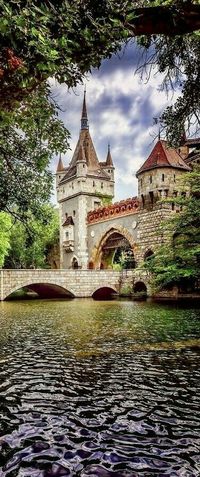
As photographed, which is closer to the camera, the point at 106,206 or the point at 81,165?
the point at 106,206

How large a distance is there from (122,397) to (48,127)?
473cm

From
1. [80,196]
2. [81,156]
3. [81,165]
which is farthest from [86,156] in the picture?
[80,196]

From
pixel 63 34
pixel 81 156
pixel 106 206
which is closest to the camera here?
pixel 63 34

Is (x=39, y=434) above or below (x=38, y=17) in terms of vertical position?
below

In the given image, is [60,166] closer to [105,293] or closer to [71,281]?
[105,293]

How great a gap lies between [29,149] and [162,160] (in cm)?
2373

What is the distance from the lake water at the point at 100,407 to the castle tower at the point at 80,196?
112 feet

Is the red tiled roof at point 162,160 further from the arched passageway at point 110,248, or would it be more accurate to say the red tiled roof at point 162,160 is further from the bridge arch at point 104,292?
the bridge arch at point 104,292

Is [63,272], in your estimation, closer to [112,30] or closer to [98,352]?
[98,352]

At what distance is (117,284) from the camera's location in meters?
33.2

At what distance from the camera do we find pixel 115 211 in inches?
1543

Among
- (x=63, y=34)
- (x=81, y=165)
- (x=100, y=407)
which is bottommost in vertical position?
(x=100, y=407)

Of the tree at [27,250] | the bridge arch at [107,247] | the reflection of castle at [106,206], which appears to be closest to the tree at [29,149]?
the reflection of castle at [106,206]

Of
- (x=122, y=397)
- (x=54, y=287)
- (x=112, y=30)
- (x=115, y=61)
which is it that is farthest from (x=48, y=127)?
(x=54, y=287)
